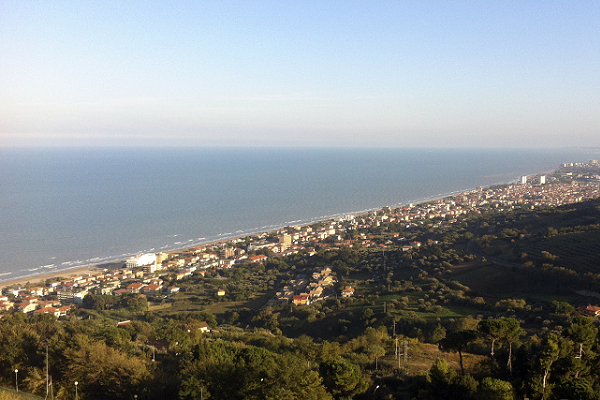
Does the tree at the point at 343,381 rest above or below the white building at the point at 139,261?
above

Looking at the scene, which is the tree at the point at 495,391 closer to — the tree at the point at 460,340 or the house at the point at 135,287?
the tree at the point at 460,340

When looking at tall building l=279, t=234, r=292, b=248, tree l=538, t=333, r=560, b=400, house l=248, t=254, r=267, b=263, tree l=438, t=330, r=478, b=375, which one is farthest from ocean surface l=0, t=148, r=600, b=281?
tree l=538, t=333, r=560, b=400

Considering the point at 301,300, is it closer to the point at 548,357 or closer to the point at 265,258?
the point at 265,258

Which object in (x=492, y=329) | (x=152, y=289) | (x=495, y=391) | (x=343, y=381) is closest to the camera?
(x=495, y=391)

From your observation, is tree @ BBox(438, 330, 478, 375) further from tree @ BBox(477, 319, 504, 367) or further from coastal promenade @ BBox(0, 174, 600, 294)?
coastal promenade @ BBox(0, 174, 600, 294)

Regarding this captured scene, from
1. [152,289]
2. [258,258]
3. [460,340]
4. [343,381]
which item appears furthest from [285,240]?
[343,381]

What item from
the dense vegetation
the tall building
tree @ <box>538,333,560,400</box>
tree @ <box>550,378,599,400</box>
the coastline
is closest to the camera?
tree @ <box>550,378,599,400</box>

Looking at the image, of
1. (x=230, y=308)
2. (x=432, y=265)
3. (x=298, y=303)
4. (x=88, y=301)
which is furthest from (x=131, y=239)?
(x=432, y=265)

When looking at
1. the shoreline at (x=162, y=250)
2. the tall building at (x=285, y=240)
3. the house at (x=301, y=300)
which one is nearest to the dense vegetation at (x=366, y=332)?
the house at (x=301, y=300)
